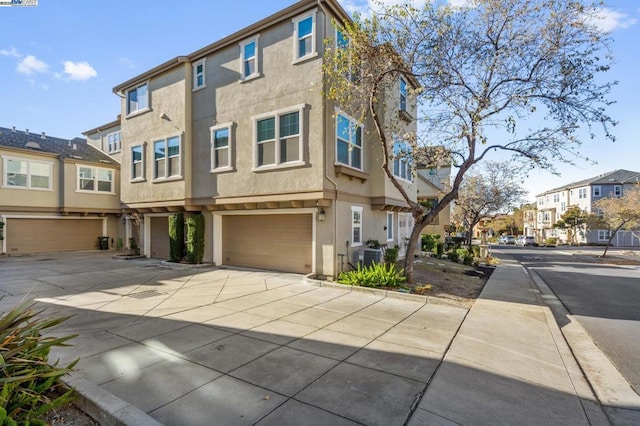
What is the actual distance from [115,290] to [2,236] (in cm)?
1498

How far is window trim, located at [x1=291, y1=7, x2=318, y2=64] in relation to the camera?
10313 mm

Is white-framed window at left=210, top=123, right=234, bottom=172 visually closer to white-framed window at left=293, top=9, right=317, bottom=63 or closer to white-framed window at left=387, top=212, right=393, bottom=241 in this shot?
white-framed window at left=293, top=9, right=317, bottom=63

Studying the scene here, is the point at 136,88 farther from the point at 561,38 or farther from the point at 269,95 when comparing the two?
the point at 561,38

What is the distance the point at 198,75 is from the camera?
14.0 metres

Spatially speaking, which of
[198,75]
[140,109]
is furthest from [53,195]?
[198,75]

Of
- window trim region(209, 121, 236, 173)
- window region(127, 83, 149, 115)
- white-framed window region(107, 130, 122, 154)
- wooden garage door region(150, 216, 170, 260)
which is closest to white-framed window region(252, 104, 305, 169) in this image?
window trim region(209, 121, 236, 173)

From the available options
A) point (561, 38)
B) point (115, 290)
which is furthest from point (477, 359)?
point (115, 290)

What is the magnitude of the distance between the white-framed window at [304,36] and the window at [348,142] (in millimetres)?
2395

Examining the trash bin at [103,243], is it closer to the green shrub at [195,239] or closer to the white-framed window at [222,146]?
the green shrub at [195,239]

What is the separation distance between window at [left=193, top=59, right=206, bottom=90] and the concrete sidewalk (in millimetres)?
9504

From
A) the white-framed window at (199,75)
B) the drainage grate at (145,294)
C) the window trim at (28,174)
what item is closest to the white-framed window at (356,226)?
the drainage grate at (145,294)

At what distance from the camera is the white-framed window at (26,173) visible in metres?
17.9

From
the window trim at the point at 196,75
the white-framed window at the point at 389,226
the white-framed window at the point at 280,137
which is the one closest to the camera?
the white-framed window at the point at 280,137

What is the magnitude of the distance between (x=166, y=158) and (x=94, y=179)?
10.6m
